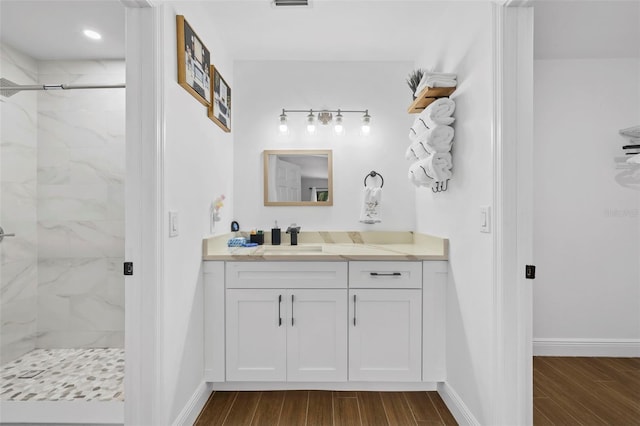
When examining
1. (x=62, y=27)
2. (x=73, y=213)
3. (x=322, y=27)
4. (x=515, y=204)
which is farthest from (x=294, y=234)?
(x=62, y=27)

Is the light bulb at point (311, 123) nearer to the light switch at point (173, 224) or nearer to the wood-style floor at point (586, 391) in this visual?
the light switch at point (173, 224)

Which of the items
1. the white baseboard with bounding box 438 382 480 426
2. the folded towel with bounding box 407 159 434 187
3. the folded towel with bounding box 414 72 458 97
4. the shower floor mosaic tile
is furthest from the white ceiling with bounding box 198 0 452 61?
the shower floor mosaic tile

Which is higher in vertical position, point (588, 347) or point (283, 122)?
point (283, 122)

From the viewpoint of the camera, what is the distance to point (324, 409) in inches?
77.5

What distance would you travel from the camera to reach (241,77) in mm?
2826

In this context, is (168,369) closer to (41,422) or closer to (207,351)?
(207,351)

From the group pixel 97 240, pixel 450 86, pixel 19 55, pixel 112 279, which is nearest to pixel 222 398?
pixel 112 279

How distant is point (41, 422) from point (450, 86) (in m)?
2.83

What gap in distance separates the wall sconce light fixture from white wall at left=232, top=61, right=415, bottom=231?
5 centimetres

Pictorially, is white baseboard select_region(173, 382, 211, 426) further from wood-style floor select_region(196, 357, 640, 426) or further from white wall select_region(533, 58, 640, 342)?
white wall select_region(533, 58, 640, 342)

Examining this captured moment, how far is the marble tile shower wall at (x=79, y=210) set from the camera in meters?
2.68

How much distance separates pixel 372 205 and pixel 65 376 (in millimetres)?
2450

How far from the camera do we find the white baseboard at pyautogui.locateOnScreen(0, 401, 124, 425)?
5.66ft

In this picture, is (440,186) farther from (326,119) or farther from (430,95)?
(326,119)
